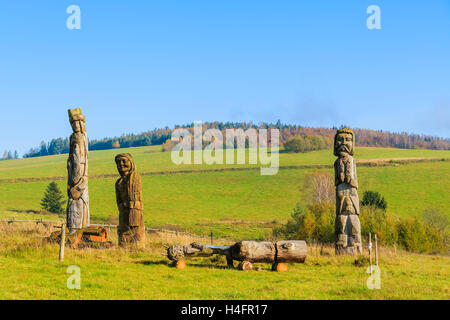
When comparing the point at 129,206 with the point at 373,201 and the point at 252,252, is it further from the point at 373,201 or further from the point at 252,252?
the point at 373,201

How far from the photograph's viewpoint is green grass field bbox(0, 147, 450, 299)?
12891 millimetres

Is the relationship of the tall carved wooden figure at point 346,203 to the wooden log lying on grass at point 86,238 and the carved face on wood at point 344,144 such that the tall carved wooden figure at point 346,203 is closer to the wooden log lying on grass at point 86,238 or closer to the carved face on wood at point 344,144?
the carved face on wood at point 344,144

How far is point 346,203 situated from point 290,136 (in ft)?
342

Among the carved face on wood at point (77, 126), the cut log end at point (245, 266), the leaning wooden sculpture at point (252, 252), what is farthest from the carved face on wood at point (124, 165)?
the cut log end at point (245, 266)

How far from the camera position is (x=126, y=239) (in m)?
19.5

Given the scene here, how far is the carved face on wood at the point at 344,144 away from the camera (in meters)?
21.9

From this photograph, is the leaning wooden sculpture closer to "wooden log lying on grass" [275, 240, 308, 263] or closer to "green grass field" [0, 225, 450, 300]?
"wooden log lying on grass" [275, 240, 308, 263]

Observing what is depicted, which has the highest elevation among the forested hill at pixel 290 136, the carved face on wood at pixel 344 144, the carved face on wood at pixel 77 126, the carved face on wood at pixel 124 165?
the forested hill at pixel 290 136

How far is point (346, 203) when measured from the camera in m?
21.2

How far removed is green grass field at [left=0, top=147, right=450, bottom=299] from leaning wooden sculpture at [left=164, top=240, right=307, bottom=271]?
484 mm

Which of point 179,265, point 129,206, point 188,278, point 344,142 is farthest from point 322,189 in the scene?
point 188,278

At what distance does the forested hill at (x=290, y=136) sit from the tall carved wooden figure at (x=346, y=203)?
97008 mm

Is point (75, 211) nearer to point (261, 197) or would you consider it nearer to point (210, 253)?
point (210, 253)

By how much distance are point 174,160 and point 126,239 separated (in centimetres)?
8667
